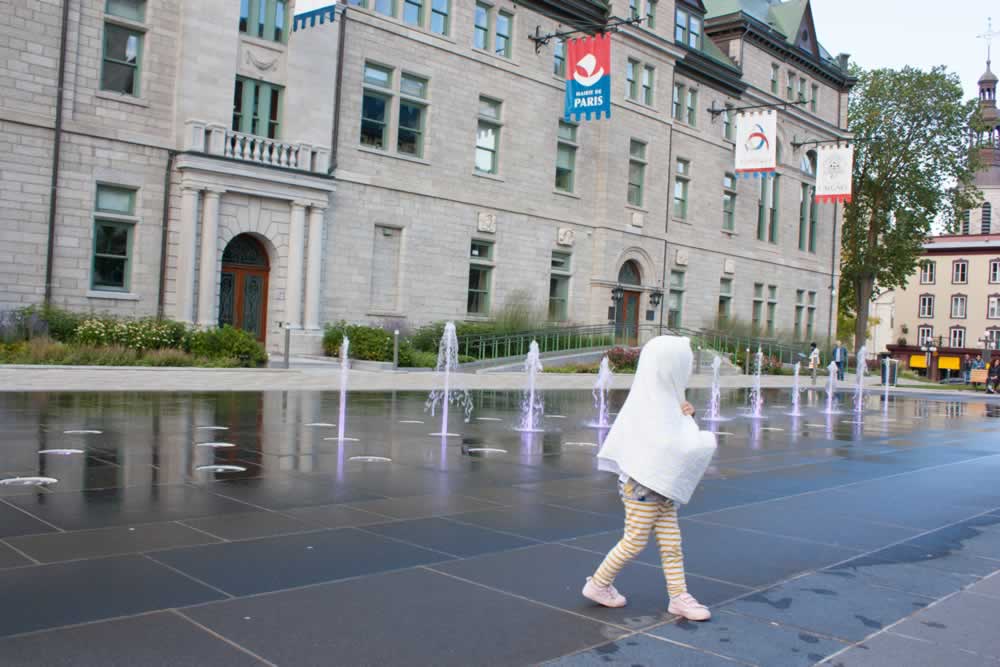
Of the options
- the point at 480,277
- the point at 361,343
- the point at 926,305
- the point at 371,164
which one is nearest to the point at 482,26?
the point at 371,164

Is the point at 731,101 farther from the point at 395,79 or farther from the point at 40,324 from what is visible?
the point at 40,324

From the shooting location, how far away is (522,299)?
1296 inches

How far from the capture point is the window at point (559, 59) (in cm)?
3402

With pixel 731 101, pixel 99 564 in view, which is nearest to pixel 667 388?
pixel 99 564

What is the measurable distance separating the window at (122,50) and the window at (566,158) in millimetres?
15963

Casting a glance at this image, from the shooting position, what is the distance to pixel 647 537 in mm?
4820

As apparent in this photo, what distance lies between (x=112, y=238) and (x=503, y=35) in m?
A: 15.5

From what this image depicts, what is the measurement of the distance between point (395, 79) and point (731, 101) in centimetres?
2011

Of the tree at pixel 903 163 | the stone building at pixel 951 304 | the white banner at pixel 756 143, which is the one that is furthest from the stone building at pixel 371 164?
the stone building at pixel 951 304

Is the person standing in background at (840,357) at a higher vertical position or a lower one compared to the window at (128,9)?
lower

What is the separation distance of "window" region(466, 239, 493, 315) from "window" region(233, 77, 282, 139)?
8303 mm

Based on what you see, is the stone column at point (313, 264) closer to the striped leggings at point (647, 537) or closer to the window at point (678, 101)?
the window at point (678, 101)

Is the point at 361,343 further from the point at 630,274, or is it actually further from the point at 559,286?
the point at 630,274

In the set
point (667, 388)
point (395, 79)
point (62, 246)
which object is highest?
point (395, 79)
